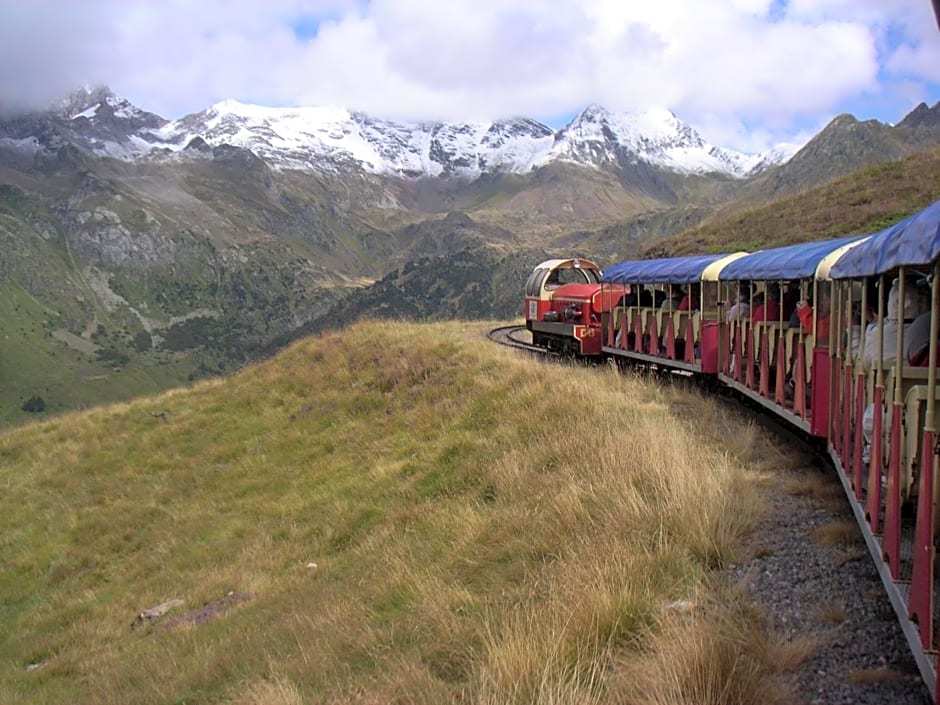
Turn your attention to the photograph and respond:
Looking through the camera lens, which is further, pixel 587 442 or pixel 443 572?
pixel 587 442

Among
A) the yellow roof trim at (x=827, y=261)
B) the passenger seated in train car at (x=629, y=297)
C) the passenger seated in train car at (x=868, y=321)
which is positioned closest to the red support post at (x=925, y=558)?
the passenger seated in train car at (x=868, y=321)

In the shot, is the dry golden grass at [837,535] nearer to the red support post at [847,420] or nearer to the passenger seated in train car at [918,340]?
the red support post at [847,420]

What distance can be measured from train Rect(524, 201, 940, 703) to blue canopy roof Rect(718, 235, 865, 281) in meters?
0.03

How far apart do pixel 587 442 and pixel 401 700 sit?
206 inches

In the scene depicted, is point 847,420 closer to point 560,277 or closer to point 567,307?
point 567,307

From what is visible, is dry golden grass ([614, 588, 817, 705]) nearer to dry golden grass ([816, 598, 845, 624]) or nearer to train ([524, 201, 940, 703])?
dry golden grass ([816, 598, 845, 624])

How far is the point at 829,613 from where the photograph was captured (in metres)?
5.20

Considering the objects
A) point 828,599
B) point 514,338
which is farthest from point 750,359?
point 514,338

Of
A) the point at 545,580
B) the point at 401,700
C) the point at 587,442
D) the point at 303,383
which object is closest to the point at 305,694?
the point at 401,700

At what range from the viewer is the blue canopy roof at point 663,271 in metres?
15.4

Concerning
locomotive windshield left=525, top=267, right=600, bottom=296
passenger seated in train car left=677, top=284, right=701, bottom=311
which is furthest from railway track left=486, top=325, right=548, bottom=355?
passenger seated in train car left=677, top=284, right=701, bottom=311

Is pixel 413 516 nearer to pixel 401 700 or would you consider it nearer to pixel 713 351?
pixel 401 700

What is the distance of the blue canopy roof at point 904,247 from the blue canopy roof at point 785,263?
3527mm

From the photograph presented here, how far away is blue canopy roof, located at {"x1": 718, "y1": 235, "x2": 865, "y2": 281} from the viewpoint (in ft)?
31.8
